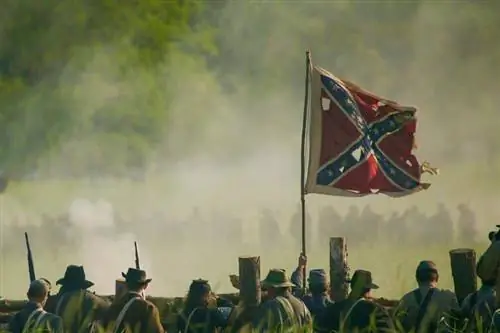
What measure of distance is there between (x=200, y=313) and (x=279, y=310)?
653 millimetres

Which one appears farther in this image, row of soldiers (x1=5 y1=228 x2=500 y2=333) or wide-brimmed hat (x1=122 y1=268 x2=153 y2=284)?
wide-brimmed hat (x1=122 y1=268 x2=153 y2=284)

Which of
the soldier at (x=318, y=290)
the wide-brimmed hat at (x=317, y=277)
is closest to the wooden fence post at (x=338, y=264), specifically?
the soldier at (x=318, y=290)

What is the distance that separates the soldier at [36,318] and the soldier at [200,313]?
3.35 ft

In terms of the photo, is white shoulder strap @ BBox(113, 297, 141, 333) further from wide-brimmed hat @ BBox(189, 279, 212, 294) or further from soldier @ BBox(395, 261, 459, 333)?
soldier @ BBox(395, 261, 459, 333)

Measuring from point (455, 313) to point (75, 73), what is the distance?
12.9m

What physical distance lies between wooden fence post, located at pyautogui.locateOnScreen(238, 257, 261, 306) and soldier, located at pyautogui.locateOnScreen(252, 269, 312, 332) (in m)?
0.18

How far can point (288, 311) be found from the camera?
945cm

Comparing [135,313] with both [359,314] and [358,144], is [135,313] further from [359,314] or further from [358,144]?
[358,144]

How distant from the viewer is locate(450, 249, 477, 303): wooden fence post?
30.9 feet

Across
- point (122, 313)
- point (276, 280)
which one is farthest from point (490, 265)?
point (122, 313)

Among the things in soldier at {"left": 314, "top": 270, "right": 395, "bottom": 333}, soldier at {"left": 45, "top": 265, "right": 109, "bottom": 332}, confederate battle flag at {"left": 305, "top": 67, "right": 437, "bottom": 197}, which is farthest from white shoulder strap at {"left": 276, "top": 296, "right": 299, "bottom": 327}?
confederate battle flag at {"left": 305, "top": 67, "right": 437, "bottom": 197}

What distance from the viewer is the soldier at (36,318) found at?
923 cm

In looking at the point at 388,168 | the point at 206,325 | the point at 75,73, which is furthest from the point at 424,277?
the point at 75,73

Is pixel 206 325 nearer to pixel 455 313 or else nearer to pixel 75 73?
pixel 455 313
